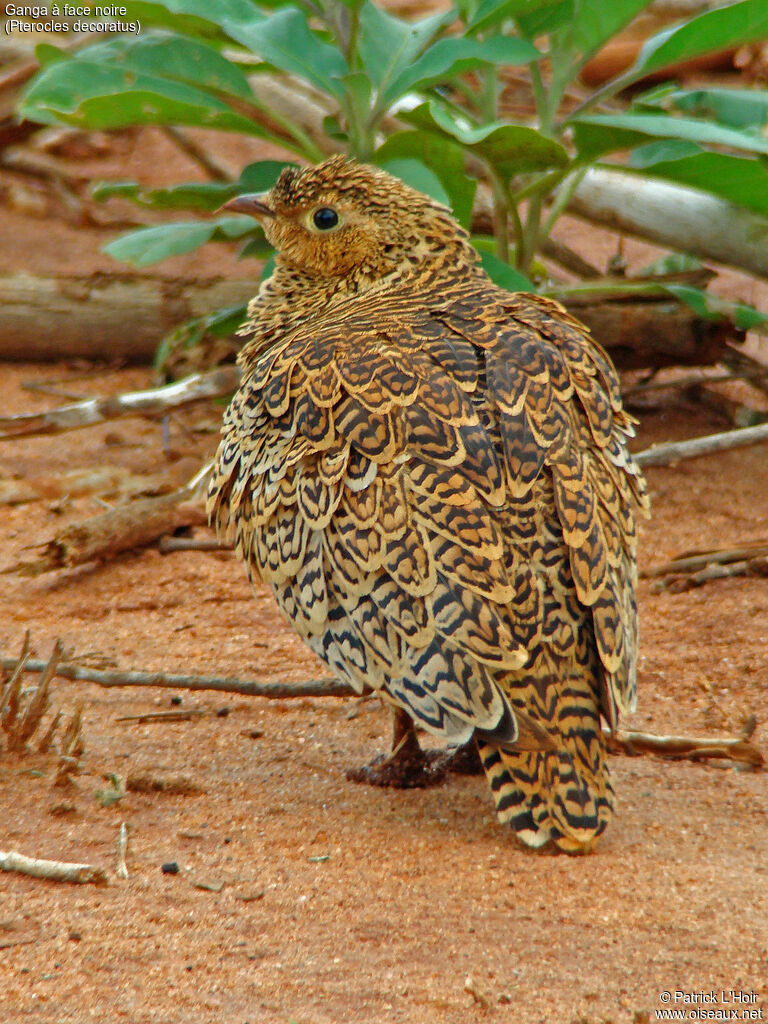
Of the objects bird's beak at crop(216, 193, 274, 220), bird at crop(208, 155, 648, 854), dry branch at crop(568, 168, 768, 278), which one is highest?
bird's beak at crop(216, 193, 274, 220)

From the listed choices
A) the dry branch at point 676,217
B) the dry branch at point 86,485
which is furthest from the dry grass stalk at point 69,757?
the dry branch at point 676,217

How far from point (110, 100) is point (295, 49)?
3.15 feet

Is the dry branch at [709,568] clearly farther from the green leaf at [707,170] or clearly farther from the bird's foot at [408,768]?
the bird's foot at [408,768]

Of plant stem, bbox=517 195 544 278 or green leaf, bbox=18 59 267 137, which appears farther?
plant stem, bbox=517 195 544 278

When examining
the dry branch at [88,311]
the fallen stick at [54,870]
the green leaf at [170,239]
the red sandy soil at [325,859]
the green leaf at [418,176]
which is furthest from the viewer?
the dry branch at [88,311]

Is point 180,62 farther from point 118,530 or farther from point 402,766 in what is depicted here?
point 402,766

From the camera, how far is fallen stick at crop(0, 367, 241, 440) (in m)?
5.89

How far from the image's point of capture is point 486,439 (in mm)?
3600

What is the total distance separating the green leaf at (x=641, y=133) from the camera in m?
5.00

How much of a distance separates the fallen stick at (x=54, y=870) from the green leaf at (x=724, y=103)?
515cm

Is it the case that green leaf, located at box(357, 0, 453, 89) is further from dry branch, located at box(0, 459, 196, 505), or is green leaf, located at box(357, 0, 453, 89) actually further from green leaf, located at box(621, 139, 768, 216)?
dry branch, located at box(0, 459, 196, 505)

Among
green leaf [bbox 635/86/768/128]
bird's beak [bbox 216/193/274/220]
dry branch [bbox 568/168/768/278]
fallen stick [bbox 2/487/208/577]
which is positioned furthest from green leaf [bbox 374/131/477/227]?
fallen stick [bbox 2/487/208/577]

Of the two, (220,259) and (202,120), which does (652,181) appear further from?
(220,259)

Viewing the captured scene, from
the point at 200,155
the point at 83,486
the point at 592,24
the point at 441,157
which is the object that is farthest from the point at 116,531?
the point at 200,155
